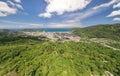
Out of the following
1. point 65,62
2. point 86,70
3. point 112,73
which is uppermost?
point 65,62

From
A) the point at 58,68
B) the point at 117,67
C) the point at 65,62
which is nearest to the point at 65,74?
the point at 58,68

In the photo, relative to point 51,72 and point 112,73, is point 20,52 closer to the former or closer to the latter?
point 51,72

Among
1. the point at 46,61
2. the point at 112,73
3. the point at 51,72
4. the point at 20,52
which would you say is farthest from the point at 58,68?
the point at 20,52

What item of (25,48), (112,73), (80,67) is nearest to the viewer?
(80,67)

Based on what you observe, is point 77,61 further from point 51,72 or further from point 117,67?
point 117,67

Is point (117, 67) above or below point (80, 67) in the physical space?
below

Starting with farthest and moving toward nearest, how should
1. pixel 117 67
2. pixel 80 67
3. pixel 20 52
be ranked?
pixel 20 52 < pixel 117 67 < pixel 80 67

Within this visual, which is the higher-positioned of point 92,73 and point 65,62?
point 65,62

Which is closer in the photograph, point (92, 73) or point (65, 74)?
point (65, 74)

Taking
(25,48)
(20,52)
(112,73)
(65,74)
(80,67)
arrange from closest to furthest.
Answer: (65,74) → (80,67) → (112,73) → (20,52) → (25,48)
